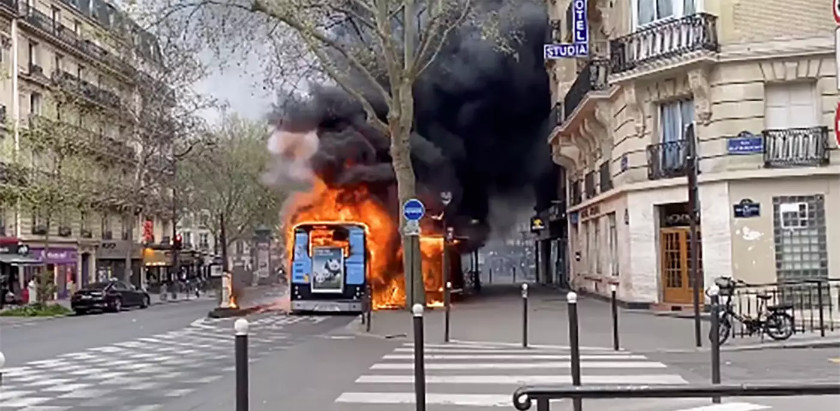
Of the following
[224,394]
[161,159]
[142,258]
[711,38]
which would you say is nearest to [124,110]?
[161,159]

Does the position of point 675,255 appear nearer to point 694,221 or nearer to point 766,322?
point 766,322

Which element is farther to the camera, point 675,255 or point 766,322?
point 675,255

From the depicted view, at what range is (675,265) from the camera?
72.0 feet

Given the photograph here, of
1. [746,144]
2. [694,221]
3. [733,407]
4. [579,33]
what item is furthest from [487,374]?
[579,33]

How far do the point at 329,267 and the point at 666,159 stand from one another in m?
10.1

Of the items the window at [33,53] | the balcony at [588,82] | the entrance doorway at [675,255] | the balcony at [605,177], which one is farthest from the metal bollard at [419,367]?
the window at [33,53]

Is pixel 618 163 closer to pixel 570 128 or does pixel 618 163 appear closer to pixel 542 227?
pixel 570 128

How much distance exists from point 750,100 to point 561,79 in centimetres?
1466

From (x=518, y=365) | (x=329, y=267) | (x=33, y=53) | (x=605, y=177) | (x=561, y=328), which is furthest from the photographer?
(x=33, y=53)

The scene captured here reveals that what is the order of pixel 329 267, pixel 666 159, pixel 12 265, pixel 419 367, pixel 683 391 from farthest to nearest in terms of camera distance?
pixel 12 265
pixel 329 267
pixel 666 159
pixel 419 367
pixel 683 391

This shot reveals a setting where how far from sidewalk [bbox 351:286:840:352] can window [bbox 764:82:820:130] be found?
5.06 meters

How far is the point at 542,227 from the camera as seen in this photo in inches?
1582

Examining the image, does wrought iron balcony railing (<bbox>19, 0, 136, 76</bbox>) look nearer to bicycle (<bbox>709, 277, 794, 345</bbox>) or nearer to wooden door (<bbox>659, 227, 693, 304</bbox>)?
wooden door (<bbox>659, 227, 693, 304</bbox>)

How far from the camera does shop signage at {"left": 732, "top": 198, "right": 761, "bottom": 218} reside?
781 inches
